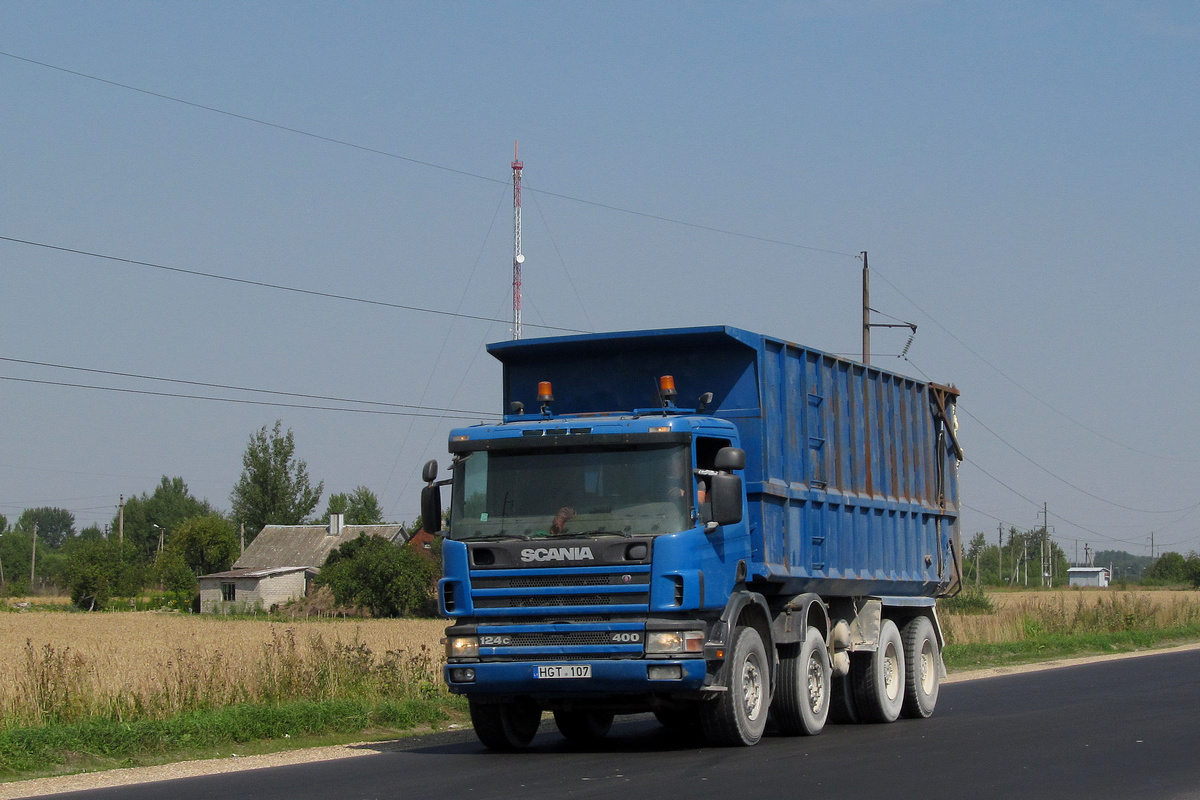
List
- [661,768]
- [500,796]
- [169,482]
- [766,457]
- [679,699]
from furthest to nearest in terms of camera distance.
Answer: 1. [169,482]
2. [766,457]
3. [679,699]
4. [661,768]
5. [500,796]

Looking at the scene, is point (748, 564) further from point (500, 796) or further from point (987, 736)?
point (500, 796)

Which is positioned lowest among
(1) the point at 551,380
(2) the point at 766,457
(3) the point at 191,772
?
(3) the point at 191,772

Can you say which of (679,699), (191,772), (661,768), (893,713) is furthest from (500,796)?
(893,713)

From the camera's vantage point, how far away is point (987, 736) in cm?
1442

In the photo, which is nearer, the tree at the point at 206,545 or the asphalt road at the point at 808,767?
the asphalt road at the point at 808,767

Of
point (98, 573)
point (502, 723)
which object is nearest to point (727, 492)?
point (502, 723)

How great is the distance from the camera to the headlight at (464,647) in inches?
502

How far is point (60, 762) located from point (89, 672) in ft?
8.43

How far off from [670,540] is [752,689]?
2132 mm

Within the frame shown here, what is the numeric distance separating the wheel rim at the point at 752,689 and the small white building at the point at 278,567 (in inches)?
2908

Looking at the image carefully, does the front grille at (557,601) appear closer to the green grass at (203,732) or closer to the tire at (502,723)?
the tire at (502,723)

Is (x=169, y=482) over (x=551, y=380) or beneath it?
over

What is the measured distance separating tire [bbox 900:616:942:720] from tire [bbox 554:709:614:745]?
4388 mm

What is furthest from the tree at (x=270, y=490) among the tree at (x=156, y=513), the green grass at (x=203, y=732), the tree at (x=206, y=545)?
the green grass at (x=203, y=732)
